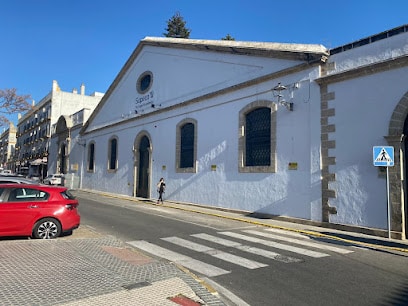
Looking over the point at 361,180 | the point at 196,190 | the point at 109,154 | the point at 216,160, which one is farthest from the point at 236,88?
the point at 109,154

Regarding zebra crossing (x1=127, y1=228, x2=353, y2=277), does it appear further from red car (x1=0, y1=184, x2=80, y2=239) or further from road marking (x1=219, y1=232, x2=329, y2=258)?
red car (x1=0, y1=184, x2=80, y2=239)

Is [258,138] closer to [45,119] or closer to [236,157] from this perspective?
[236,157]

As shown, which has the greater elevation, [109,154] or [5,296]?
[109,154]

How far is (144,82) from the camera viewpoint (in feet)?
88.9

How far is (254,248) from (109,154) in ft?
79.0

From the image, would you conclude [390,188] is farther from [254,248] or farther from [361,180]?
[254,248]

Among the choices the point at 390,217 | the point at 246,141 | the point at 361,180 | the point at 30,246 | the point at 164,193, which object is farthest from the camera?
the point at 164,193

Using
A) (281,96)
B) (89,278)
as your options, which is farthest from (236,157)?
(89,278)

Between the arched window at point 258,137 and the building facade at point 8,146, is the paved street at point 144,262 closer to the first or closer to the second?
the arched window at point 258,137

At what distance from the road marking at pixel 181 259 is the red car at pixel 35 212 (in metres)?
1.92

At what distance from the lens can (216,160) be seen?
60.4 feet

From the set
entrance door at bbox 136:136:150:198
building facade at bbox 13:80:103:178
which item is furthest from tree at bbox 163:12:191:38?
entrance door at bbox 136:136:150:198

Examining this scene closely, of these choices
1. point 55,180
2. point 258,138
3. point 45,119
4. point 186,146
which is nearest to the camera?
point 258,138

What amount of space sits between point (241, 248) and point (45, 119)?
50583 mm
